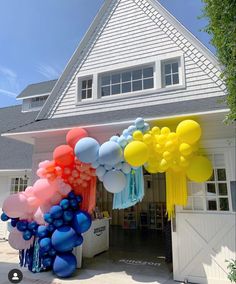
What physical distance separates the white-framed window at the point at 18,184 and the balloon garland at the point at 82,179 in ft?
14.7

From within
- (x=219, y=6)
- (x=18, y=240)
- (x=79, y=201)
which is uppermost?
(x=219, y=6)

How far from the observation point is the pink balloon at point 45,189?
5.61m

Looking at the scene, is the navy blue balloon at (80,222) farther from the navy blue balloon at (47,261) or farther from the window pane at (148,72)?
the window pane at (148,72)

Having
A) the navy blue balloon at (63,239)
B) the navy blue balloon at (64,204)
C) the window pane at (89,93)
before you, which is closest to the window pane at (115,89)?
the window pane at (89,93)

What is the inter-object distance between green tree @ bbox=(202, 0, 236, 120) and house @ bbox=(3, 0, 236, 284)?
1.97ft

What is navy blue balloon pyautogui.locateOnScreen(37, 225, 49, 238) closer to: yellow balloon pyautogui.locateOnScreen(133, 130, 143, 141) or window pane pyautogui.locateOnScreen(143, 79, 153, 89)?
yellow balloon pyautogui.locateOnScreen(133, 130, 143, 141)

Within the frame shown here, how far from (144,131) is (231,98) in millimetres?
1780

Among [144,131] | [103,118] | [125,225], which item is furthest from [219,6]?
[125,225]

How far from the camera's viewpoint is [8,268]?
6129mm

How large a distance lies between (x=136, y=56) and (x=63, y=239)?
17.4 ft

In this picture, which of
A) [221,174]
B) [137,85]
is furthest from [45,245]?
[137,85]

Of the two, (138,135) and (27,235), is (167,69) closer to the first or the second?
(138,135)

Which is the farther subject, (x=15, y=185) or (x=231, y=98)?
(x=15, y=185)

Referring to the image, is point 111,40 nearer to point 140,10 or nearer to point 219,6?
Result: point 140,10
